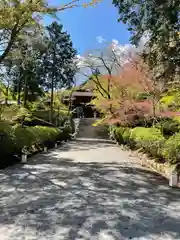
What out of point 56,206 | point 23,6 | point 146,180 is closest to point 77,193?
point 56,206

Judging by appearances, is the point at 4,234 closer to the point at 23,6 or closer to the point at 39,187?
the point at 39,187

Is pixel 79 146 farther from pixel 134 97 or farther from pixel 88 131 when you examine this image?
pixel 88 131

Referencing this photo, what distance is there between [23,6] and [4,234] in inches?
248

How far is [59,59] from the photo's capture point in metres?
32.2

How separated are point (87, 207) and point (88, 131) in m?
28.2

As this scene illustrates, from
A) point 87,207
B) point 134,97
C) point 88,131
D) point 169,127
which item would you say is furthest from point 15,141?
point 88,131

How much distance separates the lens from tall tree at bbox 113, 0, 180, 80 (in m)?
8.19

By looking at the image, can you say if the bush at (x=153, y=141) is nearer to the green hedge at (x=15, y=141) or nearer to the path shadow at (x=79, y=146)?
the green hedge at (x=15, y=141)

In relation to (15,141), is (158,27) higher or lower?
higher

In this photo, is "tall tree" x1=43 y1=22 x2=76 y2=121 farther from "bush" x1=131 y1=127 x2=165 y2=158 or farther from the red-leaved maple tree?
"bush" x1=131 y1=127 x2=165 y2=158

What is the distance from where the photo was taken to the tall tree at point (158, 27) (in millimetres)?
8188

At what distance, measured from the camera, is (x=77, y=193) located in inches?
229

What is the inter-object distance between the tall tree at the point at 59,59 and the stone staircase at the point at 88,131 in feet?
18.2

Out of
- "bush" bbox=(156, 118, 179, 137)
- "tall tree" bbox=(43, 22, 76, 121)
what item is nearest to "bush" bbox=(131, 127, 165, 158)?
"bush" bbox=(156, 118, 179, 137)
